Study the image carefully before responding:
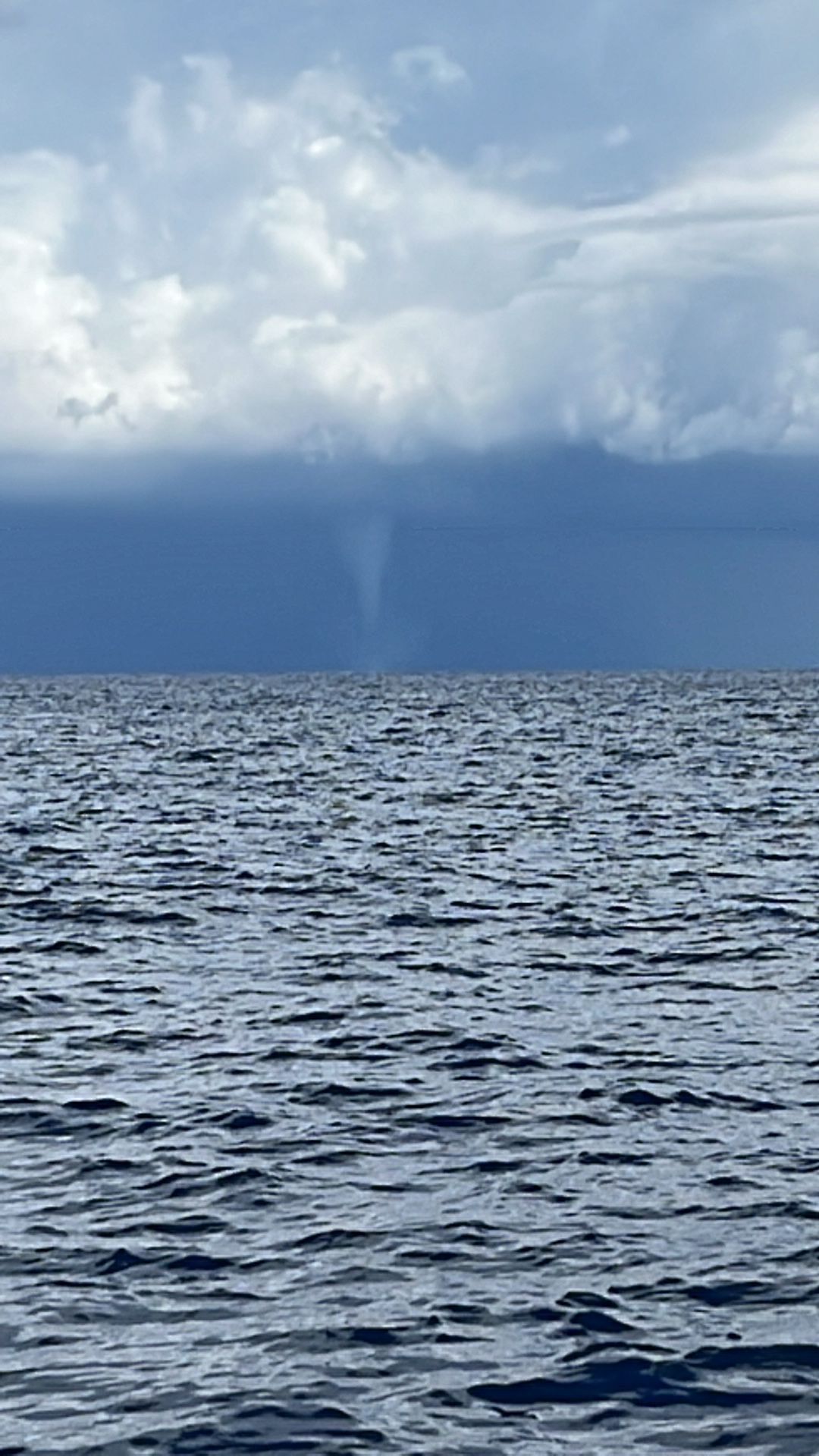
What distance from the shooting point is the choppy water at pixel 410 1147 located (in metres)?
13.2

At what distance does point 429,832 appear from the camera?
49.1 m

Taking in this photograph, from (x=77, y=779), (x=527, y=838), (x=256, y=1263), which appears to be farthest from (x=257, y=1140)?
(x=77, y=779)

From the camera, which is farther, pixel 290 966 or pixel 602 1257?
pixel 290 966

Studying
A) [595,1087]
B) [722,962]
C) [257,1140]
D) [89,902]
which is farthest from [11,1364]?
[89,902]

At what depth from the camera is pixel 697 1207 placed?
56.4 ft

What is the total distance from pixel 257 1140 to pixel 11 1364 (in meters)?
6.06

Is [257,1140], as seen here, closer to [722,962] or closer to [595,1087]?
[595,1087]

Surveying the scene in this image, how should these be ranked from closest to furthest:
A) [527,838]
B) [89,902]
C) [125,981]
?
[125,981]
[89,902]
[527,838]

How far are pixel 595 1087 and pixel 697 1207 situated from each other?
4.46m

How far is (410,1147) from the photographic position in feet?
63.3

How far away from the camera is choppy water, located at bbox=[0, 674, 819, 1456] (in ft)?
43.2

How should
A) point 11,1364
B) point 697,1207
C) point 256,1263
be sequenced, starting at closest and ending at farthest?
point 11,1364 → point 256,1263 → point 697,1207

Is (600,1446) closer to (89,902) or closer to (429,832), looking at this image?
(89,902)

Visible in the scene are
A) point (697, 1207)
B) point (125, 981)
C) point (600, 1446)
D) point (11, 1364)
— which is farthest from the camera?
point (125, 981)
